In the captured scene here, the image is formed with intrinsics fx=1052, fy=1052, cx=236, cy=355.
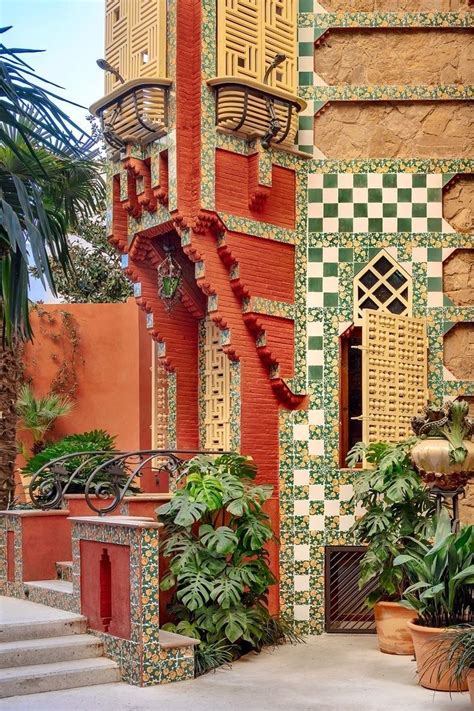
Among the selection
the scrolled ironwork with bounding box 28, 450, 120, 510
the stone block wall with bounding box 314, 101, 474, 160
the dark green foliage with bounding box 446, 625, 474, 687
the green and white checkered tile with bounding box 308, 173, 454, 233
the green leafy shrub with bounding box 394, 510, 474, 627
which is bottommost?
the dark green foliage with bounding box 446, 625, 474, 687

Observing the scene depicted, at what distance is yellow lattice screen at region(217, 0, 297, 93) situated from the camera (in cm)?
1053

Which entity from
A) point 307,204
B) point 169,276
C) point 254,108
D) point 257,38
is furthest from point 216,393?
point 257,38

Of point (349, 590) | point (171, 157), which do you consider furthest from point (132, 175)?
point (349, 590)

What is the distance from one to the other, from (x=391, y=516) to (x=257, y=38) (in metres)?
5.01

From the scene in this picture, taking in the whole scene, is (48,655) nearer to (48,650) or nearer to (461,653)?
(48,650)

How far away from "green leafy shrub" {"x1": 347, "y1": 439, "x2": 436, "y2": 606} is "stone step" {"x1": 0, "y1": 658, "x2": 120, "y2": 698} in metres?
2.52

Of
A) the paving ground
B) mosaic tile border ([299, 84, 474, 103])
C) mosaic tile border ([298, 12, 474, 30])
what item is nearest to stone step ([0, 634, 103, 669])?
the paving ground

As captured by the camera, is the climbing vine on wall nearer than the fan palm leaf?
No

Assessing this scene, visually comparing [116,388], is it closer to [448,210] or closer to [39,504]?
[39,504]

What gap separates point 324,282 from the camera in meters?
11.2

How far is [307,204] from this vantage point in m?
11.3

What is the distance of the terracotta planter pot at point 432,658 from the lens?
798 centimetres

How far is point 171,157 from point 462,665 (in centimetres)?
565

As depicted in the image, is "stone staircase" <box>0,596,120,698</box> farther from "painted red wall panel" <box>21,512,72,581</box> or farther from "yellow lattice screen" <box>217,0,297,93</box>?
"yellow lattice screen" <box>217,0,297,93</box>
